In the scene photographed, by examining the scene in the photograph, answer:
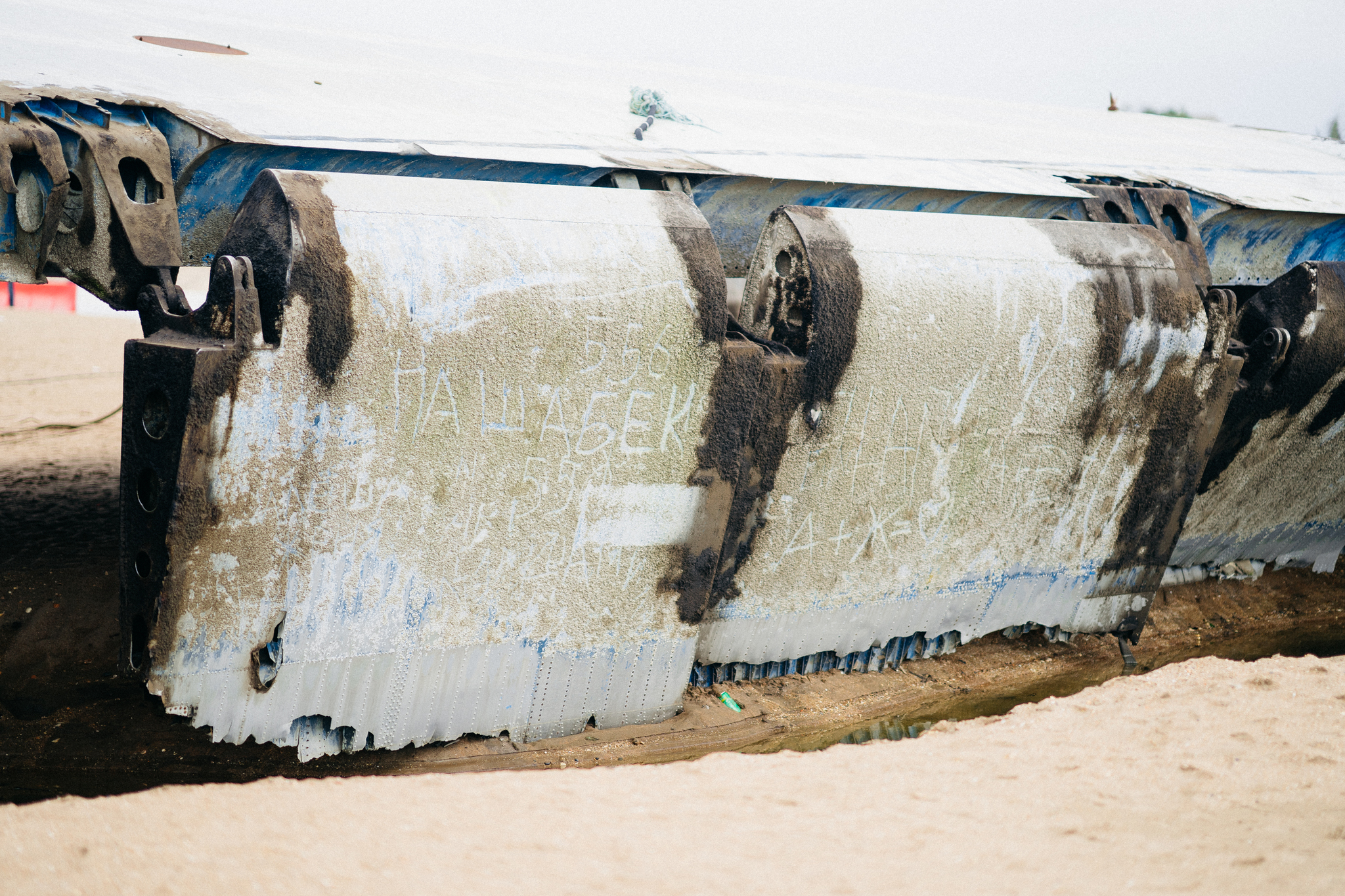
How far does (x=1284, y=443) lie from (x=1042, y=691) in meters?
2.00

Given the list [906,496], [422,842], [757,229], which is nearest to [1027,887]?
[422,842]

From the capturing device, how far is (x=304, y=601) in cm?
305

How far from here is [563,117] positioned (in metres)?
4.82

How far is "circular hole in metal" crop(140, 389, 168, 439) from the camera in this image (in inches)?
111

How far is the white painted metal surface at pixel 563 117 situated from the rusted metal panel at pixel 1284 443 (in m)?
0.77

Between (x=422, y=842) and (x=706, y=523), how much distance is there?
5.20ft

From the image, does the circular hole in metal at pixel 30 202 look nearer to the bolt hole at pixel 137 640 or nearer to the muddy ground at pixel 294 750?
the bolt hole at pixel 137 640

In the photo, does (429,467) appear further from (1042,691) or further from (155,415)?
(1042,691)

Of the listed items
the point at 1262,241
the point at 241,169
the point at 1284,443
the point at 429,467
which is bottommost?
Answer: the point at 429,467

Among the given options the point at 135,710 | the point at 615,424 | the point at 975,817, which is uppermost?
the point at 615,424

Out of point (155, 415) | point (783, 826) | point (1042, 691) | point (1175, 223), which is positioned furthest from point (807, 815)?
point (1175, 223)

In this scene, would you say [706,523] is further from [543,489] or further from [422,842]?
[422,842]

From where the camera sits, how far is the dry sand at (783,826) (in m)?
2.15

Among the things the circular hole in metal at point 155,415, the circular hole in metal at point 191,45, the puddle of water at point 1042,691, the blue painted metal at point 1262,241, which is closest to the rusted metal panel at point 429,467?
the circular hole in metal at point 155,415
